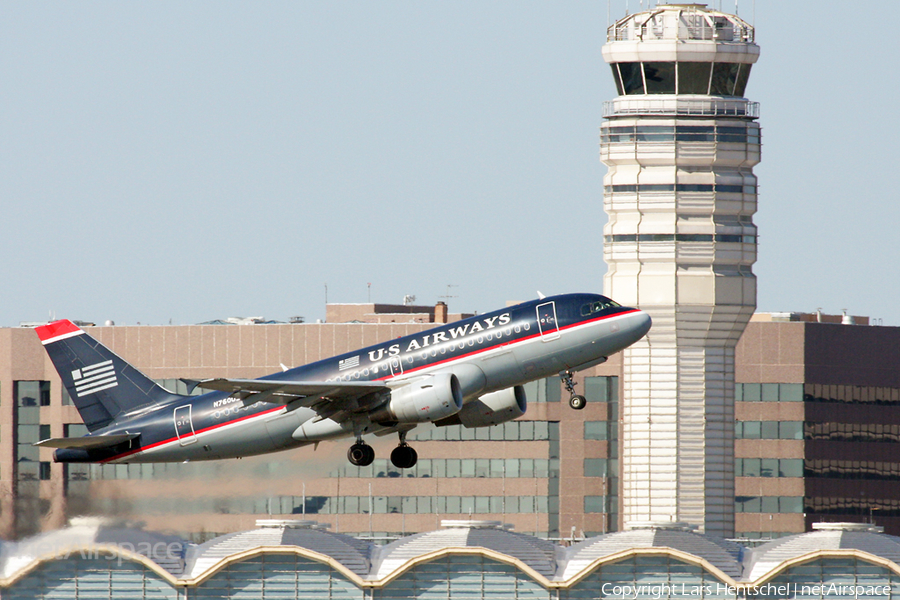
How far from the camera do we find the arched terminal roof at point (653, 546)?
4336 inches

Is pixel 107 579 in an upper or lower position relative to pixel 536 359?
lower

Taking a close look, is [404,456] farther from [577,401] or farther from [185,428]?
[185,428]

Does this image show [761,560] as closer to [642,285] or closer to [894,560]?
[894,560]

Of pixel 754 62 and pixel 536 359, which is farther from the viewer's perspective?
pixel 754 62

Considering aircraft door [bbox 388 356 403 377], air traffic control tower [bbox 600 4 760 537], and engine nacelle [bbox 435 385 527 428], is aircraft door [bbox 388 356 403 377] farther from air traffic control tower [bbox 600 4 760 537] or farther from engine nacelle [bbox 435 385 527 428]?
air traffic control tower [bbox 600 4 760 537]

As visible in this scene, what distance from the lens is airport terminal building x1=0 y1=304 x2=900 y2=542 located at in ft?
541

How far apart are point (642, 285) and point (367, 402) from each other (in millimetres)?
98558

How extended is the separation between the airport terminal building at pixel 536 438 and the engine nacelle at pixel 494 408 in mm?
68976

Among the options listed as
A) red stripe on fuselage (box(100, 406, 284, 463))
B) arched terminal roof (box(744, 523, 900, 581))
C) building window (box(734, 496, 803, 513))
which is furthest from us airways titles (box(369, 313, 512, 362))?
building window (box(734, 496, 803, 513))

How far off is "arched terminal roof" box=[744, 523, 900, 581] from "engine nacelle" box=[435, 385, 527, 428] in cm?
2954

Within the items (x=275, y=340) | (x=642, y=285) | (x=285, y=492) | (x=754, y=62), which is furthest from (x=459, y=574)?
(x=754, y=62)

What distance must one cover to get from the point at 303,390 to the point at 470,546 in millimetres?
30881

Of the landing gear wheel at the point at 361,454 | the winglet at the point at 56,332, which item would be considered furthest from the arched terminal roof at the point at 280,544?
the landing gear wheel at the point at 361,454

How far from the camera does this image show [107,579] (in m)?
108
